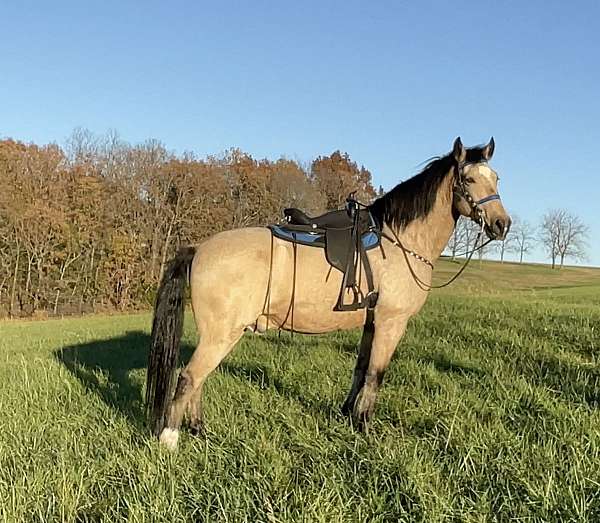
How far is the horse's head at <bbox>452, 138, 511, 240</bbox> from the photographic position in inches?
183

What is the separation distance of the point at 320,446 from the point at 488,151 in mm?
3012

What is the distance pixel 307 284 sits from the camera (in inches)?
180

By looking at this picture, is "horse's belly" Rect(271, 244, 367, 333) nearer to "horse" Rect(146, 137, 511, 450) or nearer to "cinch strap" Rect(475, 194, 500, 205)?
"horse" Rect(146, 137, 511, 450)

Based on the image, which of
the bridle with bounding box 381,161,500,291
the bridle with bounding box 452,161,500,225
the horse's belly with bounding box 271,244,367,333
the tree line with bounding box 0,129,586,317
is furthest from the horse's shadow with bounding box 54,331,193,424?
the tree line with bounding box 0,129,586,317

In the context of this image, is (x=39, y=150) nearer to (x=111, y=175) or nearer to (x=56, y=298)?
(x=111, y=175)

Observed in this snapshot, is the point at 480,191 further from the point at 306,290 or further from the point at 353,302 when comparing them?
the point at 306,290

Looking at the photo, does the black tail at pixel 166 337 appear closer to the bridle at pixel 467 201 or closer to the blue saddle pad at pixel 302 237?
the blue saddle pad at pixel 302 237

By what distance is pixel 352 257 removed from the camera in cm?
463

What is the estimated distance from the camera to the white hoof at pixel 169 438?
13.1 ft

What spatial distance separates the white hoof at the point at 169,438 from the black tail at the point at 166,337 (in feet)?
0.31

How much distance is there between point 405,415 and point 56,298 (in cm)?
3103

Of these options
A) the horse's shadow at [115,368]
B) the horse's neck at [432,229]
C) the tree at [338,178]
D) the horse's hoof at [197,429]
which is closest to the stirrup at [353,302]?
the horse's neck at [432,229]

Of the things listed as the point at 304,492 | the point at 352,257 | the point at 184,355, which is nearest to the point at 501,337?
the point at 352,257

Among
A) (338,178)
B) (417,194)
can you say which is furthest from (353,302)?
(338,178)
